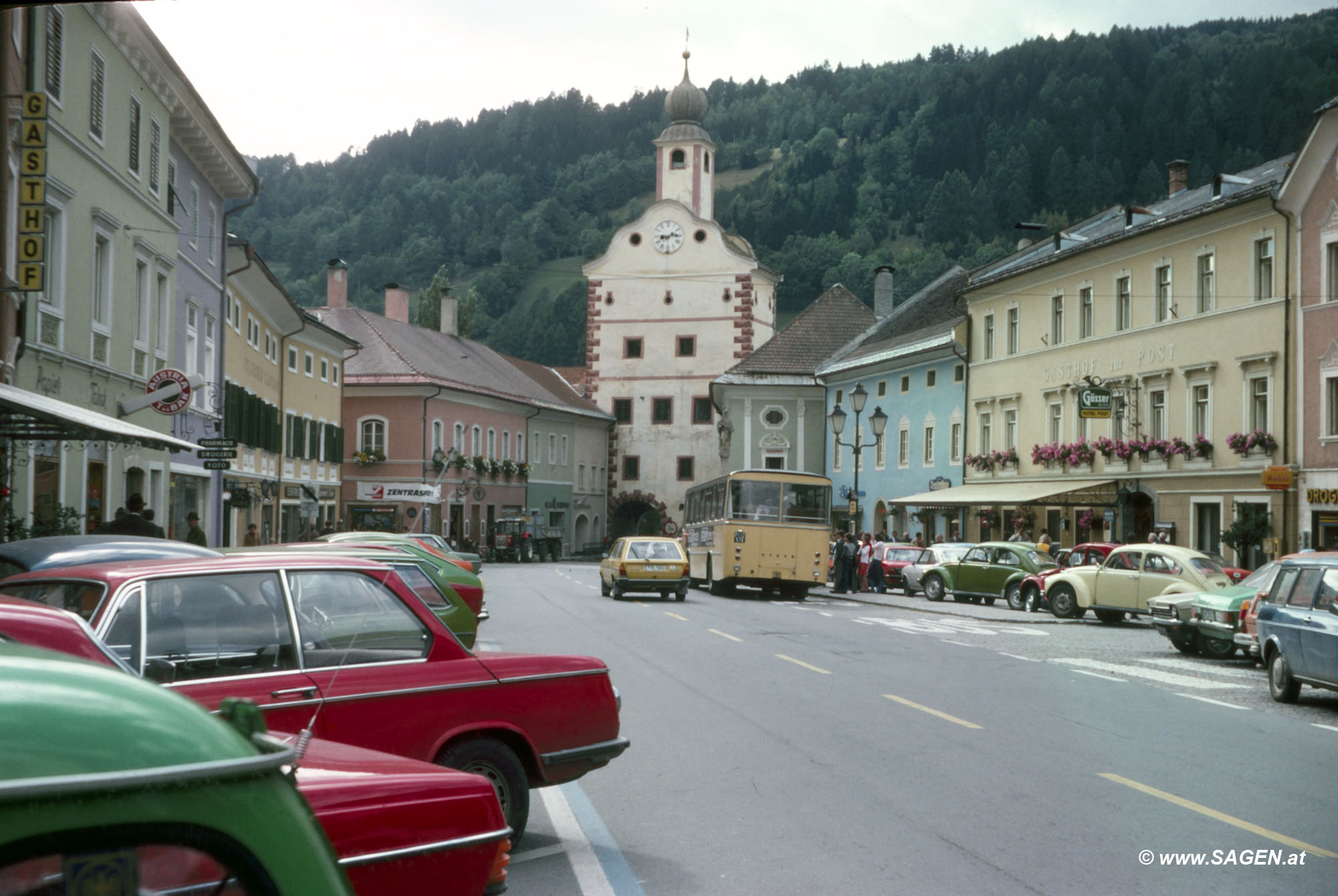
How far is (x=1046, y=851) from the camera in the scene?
7.11 m

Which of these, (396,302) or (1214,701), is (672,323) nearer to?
(396,302)

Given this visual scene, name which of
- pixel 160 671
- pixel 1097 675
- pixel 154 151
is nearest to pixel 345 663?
pixel 160 671

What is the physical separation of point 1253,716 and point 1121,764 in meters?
3.87

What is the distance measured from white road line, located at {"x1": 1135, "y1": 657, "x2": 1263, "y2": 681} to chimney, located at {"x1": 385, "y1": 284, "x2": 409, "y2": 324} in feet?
217

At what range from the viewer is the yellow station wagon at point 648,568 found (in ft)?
107

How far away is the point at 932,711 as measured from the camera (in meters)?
12.6

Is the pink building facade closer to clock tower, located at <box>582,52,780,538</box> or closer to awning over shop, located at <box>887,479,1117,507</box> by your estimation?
awning over shop, located at <box>887,479,1117,507</box>

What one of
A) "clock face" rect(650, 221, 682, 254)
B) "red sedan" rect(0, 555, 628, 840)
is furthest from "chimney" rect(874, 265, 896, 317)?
A: "red sedan" rect(0, 555, 628, 840)

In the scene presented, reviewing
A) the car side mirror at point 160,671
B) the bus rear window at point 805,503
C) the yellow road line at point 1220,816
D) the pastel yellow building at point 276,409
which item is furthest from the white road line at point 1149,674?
the pastel yellow building at point 276,409

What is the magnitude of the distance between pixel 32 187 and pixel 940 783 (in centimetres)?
1512

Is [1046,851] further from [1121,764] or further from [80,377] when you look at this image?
[80,377]

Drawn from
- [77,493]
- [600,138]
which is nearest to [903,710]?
[77,493]

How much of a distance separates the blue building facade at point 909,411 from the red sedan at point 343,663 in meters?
38.1

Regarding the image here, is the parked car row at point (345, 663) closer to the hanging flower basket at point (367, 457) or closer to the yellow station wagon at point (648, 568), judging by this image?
the yellow station wagon at point (648, 568)
